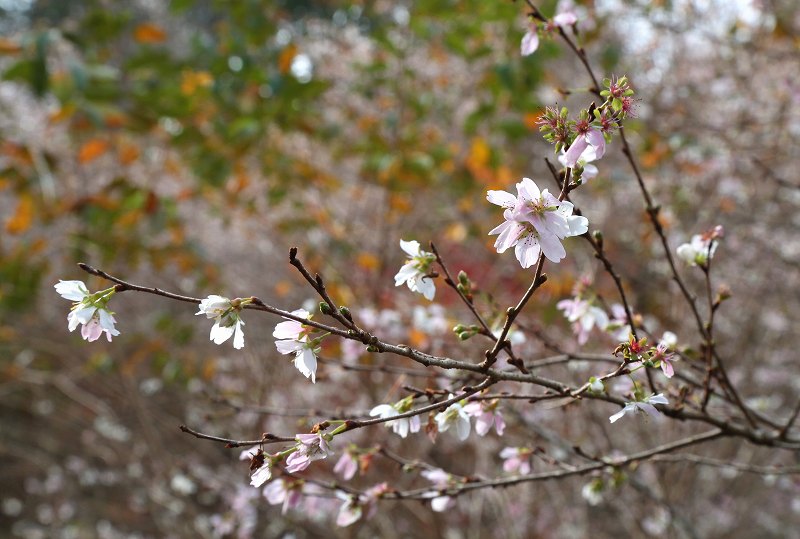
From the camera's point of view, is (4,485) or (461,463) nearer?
(461,463)

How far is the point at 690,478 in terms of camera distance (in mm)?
2857

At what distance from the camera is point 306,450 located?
791mm

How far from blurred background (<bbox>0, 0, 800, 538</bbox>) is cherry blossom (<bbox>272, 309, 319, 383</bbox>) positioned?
0.64 metres

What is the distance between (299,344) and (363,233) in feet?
12.7

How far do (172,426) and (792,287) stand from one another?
429cm

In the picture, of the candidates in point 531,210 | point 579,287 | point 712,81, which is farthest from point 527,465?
point 712,81

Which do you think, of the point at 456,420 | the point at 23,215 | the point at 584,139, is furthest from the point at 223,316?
the point at 23,215

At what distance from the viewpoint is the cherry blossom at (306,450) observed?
782mm

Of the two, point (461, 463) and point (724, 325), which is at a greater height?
point (724, 325)

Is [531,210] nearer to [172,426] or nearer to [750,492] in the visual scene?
[172,426]

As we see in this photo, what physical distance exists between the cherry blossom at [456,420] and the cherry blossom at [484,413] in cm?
4

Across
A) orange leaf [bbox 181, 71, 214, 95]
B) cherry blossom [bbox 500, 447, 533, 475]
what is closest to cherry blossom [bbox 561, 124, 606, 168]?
cherry blossom [bbox 500, 447, 533, 475]

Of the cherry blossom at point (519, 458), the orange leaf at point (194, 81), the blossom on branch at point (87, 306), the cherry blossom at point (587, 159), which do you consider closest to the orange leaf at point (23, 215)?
the orange leaf at point (194, 81)

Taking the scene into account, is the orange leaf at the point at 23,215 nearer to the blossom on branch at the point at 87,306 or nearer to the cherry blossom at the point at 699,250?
the blossom on branch at the point at 87,306
